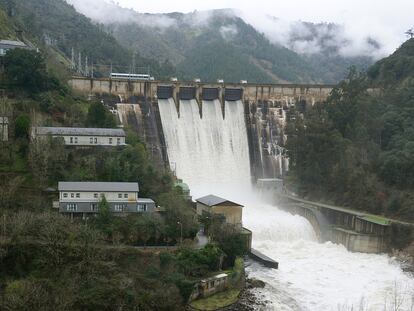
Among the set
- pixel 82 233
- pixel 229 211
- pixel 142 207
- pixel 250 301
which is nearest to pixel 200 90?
pixel 229 211

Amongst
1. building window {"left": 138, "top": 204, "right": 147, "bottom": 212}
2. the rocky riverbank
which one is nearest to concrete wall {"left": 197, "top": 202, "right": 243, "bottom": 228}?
building window {"left": 138, "top": 204, "right": 147, "bottom": 212}

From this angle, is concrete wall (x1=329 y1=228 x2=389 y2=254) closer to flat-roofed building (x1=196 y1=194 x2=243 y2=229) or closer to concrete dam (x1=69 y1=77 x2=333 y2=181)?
flat-roofed building (x1=196 y1=194 x2=243 y2=229)

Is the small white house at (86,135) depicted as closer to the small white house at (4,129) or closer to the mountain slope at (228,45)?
the small white house at (4,129)

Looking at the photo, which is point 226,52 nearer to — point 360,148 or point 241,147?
point 241,147

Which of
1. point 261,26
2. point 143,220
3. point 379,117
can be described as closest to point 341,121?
point 379,117

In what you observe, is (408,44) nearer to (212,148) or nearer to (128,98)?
(212,148)
